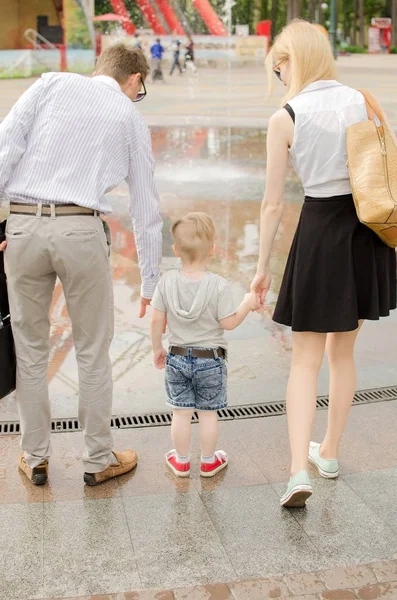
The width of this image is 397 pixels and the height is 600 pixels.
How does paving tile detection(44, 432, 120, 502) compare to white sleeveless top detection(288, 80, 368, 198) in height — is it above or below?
below

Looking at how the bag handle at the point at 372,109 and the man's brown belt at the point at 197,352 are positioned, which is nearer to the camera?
the bag handle at the point at 372,109

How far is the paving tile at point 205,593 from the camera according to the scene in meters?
3.00

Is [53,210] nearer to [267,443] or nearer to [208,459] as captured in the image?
[208,459]

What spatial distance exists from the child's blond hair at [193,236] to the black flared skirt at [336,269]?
362mm

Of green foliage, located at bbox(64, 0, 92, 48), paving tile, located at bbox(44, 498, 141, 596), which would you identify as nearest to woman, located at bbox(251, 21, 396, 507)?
paving tile, located at bbox(44, 498, 141, 596)

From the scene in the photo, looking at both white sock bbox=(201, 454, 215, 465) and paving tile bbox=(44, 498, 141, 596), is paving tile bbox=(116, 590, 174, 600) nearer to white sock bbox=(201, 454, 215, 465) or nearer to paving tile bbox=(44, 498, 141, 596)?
Result: paving tile bbox=(44, 498, 141, 596)

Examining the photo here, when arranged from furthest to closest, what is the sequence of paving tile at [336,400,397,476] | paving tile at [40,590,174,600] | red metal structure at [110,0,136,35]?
red metal structure at [110,0,136,35] < paving tile at [336,400,397,476] < paving tile at [40,590,174,600]

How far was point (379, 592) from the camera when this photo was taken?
10.0 feet

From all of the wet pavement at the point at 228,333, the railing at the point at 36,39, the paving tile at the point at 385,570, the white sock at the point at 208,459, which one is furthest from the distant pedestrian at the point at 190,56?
the paving tile at the point at 385,570

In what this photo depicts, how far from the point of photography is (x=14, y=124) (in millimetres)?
3459

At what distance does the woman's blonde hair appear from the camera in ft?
11.5

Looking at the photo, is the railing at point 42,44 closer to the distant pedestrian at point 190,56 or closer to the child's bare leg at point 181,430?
the distant pedestrian at point 190,56

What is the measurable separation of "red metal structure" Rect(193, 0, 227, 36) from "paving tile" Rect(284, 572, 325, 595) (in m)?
28.1

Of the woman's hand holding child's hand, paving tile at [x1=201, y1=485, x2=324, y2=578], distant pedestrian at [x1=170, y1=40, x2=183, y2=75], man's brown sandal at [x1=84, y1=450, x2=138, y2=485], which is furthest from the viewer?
distant pedestrian at [x1=170, y1=40, x2=183, y2=75]
